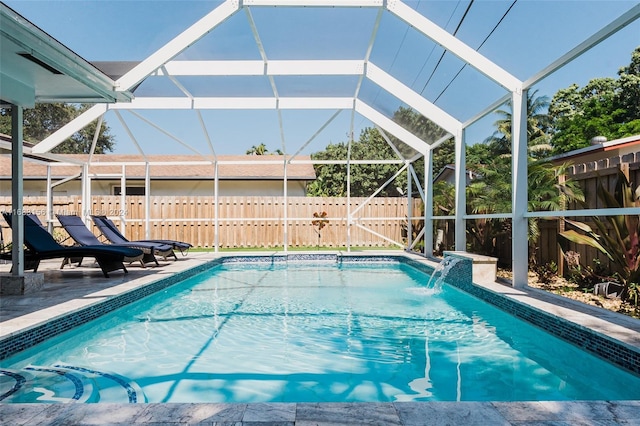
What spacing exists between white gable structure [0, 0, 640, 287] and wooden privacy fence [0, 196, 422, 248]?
3558 millimetres

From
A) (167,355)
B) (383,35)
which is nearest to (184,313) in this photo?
(167,355)

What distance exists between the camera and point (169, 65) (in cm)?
823

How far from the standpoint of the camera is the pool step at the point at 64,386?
3.09 meters

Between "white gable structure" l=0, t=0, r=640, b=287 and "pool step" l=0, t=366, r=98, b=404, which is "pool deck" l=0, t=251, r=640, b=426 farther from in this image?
"white gable structure" l=0, t=0, r=640, b=287

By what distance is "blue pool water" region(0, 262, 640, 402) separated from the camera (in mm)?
3262

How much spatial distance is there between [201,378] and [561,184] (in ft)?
21.3

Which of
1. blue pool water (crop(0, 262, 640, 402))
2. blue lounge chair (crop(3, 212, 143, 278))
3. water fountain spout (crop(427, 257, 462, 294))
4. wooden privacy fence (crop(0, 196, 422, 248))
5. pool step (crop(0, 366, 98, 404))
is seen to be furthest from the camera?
wooden privacy fence (crop(0, 196, 422, 248))

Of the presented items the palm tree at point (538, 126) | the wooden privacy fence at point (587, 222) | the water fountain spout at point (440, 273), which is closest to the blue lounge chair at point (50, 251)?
the water fountain spout at point (440, 273)

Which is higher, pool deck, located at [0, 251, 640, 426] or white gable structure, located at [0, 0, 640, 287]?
white gable structure, located at [0, 0, 640, 287]

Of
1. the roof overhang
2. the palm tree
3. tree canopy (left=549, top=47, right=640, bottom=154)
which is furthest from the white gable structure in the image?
tree canopy (left=549, top=47, right=640, bottom=154)

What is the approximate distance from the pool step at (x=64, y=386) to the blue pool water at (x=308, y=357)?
0.04ft

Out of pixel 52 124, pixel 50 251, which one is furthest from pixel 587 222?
pixel 52 124

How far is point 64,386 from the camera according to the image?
334 centimetres

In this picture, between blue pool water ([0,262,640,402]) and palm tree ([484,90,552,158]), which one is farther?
palm tree ([484,90,552,158])
